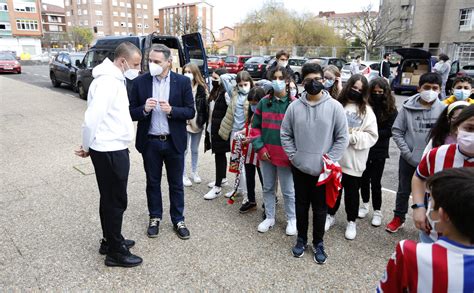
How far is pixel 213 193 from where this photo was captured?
15.2ft

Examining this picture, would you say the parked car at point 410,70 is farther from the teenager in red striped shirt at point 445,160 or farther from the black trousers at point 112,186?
the black trousers at point 112,186

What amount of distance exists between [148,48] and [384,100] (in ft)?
26.9

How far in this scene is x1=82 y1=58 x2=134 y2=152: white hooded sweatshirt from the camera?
8.77 ft

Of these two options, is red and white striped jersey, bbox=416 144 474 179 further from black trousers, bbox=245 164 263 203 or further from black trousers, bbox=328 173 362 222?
black trousers, bbox=245 164 263 203

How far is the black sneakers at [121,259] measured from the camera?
10.1 feet

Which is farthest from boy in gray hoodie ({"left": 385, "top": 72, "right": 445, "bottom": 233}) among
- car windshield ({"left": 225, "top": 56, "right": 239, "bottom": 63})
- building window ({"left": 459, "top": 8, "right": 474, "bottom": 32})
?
building window ({"left": 459, "top": 8, "right": 474, "bottom": 32})

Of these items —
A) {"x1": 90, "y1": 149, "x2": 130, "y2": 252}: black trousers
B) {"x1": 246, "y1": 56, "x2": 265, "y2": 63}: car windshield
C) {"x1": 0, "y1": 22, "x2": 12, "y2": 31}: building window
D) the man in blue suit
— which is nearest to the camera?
{"x1": 90, "y1": 149, "x2": 130, "y2": 252}: black trousers

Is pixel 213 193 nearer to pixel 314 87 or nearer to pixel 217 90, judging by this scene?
pixel 217 90

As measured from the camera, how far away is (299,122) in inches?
121

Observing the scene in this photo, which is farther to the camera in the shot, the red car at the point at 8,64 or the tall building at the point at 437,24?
the tall building at the point at 437,24

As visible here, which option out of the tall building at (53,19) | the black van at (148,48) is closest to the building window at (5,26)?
the tall building at (53,19)

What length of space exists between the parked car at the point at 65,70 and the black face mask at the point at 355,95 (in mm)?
13897

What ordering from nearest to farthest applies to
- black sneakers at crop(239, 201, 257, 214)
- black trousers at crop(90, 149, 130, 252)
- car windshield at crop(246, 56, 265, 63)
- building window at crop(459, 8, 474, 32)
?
black trousers at crop(90, 149, 130, 252) → black sneakers at crop(239, 201, 257, 214) → car windshield at crop(246, 56, 265, 63) → building window at crop(459, 8, 474, 32)

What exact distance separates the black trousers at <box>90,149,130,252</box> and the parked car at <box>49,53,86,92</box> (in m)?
13.6
